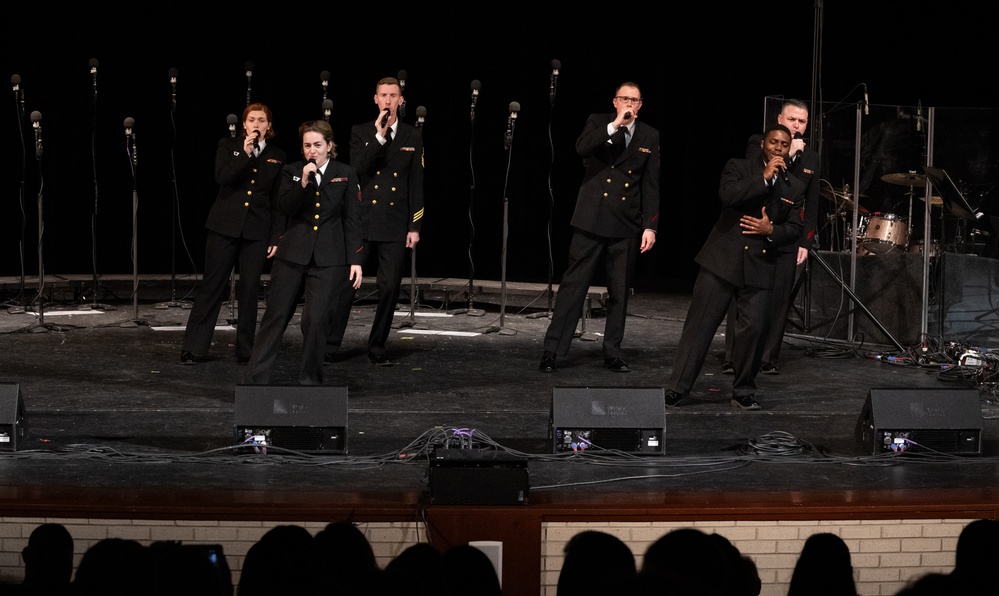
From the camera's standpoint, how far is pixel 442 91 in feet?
41.2

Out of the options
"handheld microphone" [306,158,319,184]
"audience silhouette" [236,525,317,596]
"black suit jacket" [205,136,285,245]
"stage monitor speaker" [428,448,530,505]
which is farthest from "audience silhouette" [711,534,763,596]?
"black suit jacket" [205,136,285,245]

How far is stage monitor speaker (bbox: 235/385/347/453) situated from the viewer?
17.1 ft

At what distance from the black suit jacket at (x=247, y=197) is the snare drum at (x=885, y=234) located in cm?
441

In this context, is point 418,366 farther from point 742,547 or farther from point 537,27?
point 537,27

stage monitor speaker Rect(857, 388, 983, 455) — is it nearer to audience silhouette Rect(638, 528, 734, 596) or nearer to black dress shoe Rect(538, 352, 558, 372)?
black dress shoe Rect(538, 352, 558, 372)

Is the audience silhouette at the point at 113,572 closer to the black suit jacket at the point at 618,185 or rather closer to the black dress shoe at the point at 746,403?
the black dress shoe at the point at 746,403

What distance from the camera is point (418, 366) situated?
25.0 ft

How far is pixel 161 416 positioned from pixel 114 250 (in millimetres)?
6729

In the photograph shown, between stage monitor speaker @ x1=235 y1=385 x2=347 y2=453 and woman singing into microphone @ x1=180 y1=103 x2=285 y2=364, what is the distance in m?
2.26

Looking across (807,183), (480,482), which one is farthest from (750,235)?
(480,482)

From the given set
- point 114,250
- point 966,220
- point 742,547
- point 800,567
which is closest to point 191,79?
point 114,250

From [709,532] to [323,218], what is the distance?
2.91 meters

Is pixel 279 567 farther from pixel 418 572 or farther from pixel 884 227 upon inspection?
pixel 884 227

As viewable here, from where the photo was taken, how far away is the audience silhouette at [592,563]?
111 inches
